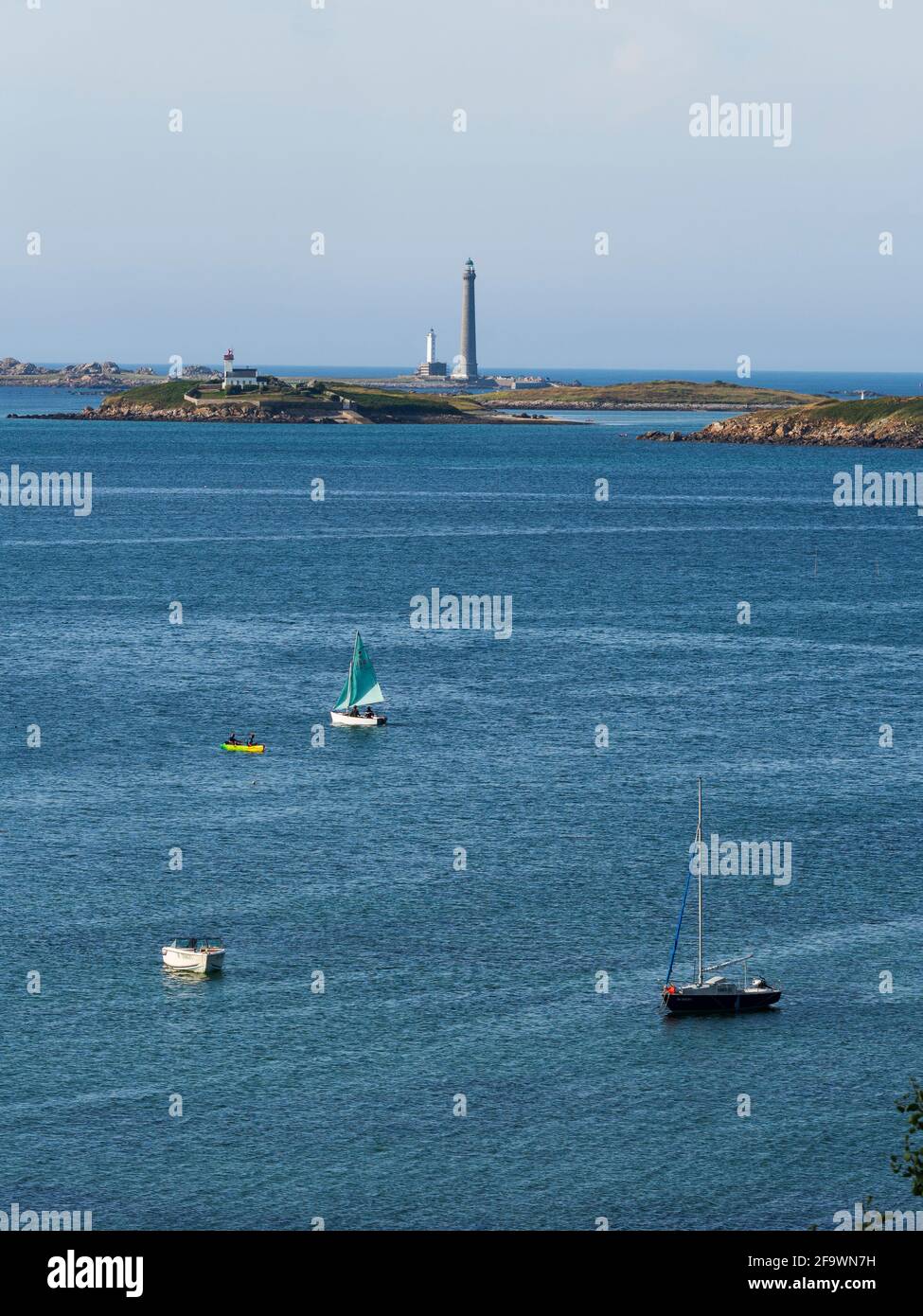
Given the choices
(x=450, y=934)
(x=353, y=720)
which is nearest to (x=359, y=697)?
(x=353, y=720)

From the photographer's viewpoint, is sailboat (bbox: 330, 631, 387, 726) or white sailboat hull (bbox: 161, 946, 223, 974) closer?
white sailboat hull (bbox: 161, 946, 223, 974)

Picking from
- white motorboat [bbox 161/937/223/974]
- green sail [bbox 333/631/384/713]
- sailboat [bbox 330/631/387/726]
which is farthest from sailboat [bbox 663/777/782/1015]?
green sail [bbox 333/631/384/713]

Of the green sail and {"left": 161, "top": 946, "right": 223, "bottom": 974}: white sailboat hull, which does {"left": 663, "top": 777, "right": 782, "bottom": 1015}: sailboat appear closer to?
{"left": 161, "top": 946, "right": 223, "bottom": 974}: white sailboat hull

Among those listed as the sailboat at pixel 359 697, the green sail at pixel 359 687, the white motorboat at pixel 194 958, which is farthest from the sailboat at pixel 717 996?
the green sail at pixel 359 687

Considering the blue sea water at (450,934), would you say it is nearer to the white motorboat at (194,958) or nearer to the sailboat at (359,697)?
the white motorboat at (194,958)

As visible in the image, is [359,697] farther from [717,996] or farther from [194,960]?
[717,996]
